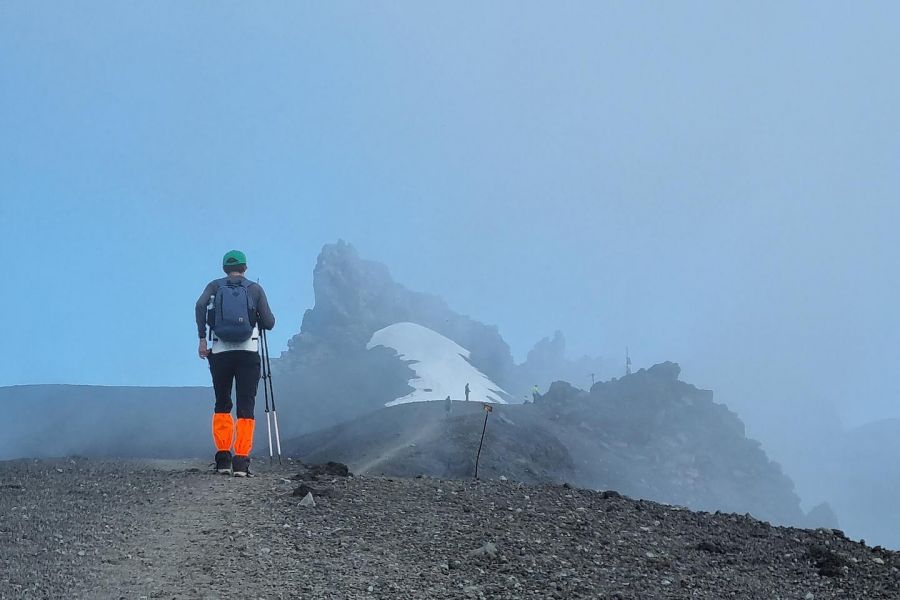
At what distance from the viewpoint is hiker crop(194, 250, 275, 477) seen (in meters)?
11.3

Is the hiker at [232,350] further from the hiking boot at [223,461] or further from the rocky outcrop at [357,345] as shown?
the rocky outcrop at [357,345]

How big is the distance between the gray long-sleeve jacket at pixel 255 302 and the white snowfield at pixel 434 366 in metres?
95.9

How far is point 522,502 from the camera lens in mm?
9977

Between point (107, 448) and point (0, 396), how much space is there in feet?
194

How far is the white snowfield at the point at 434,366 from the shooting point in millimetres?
115000

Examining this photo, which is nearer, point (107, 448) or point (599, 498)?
point (599, 498)

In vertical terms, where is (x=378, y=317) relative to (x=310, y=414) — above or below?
above

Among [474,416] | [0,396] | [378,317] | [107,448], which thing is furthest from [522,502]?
[378,317]

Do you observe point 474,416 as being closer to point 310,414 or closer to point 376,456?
point 376,456

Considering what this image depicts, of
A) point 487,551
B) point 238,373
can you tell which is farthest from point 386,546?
point 238,373

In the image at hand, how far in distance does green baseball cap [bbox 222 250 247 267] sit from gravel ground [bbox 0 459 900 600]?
3.12 metres

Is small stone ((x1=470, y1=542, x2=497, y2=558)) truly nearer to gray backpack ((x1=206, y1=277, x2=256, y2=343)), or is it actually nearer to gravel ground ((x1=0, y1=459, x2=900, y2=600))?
gravel ground ((x1=0, y1=459, x2=900, y2=600))

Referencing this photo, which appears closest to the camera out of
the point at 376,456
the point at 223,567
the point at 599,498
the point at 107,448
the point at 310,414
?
the point at 223,567

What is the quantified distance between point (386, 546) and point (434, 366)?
11927 centimetres
